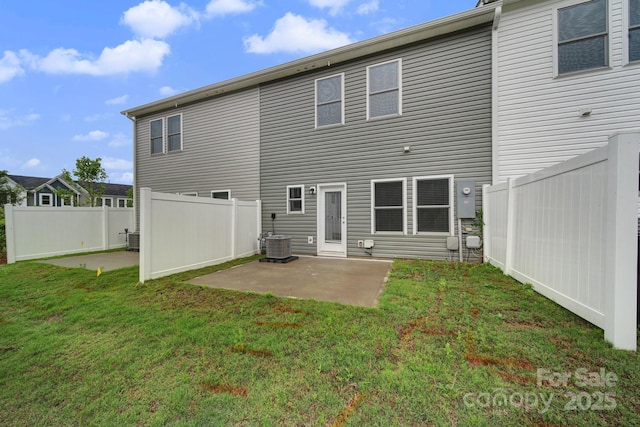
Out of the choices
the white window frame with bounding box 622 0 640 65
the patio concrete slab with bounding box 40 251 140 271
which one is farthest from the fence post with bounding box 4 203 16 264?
the white window frame with bounding box 622 0 640 65

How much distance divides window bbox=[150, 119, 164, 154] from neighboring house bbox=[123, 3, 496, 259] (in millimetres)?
1244

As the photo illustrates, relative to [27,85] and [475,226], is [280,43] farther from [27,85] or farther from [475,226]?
[27,85]

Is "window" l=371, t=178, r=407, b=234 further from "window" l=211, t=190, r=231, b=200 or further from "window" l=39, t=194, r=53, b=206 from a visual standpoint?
"window" l=39, t=194, r=53, b=206

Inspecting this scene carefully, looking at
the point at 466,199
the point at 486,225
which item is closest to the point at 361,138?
the point at 466,199

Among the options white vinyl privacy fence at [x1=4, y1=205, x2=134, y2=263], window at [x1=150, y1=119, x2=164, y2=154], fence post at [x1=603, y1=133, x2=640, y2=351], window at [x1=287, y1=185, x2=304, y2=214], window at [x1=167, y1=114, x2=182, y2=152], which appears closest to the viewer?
fence post at [x1=603, y1=133, x2=640, y2=351]

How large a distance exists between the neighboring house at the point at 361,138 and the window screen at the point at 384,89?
0.03 metres

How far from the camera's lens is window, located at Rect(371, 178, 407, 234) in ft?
22.2

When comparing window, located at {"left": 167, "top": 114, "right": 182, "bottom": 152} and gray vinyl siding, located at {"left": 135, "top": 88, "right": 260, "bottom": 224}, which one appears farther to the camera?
window, located at {"left": 167, "top": 114, "right": 182, "bottom": 152}

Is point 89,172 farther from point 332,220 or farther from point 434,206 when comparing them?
point 434,206

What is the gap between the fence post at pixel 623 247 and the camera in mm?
2115

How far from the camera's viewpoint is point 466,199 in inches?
240

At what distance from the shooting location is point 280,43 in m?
11.7

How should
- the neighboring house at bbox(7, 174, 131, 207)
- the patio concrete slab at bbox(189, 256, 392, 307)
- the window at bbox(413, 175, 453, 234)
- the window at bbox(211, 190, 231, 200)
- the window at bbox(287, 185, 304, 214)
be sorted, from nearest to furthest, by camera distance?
1. the patio concrete slab at bbox(189, 256, 392, 307)
2. the window at bbox(413, 175, 453, 234)
3. the window at bbox(287, 185, 304, 214)
4. the window at bbox(211, 190, 231, 200)
5. the neighboring house at bbox(7, 174, 131, 207)

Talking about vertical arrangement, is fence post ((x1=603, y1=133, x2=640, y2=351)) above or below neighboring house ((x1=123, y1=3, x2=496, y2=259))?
below
